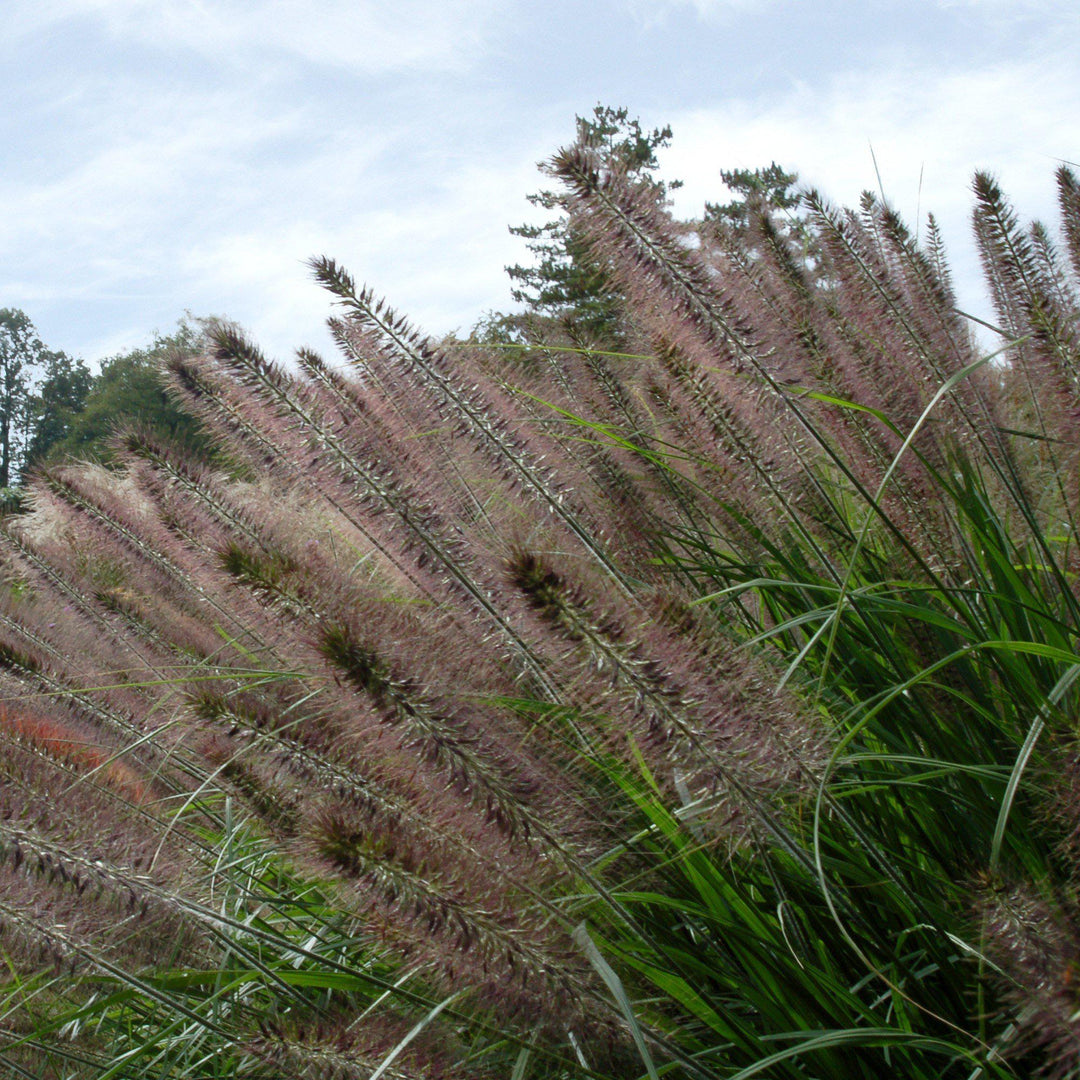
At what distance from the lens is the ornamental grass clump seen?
47.9 inches

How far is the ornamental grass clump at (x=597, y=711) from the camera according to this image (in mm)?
1218

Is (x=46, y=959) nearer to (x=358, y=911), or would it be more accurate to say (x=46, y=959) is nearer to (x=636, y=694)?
(x=358, y=911)

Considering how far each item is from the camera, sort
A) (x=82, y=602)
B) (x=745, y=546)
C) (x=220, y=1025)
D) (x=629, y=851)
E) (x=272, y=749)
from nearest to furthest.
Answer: (x=272, y=749) < (x=220, y=1025) < (x=629, y=851) < (x=745, y=546) < (x=82, y=602)

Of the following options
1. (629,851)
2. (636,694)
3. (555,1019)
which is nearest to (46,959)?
(555,1019)

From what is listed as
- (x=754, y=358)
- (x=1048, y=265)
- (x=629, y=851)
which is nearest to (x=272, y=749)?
(x=629, y=851)

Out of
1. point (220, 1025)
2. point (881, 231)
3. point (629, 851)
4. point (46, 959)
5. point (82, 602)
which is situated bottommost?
point (629, 851)

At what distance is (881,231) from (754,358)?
0.93 m

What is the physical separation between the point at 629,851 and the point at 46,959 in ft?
3.37

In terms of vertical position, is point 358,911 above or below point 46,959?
below

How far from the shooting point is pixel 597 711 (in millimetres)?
1238

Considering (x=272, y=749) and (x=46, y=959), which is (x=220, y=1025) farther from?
(x=272, y=749)

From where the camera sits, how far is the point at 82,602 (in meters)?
2.74

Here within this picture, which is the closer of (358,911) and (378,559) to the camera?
(358,911)

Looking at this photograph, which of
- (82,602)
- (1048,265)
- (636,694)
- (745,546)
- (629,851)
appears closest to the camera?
(636,694)
